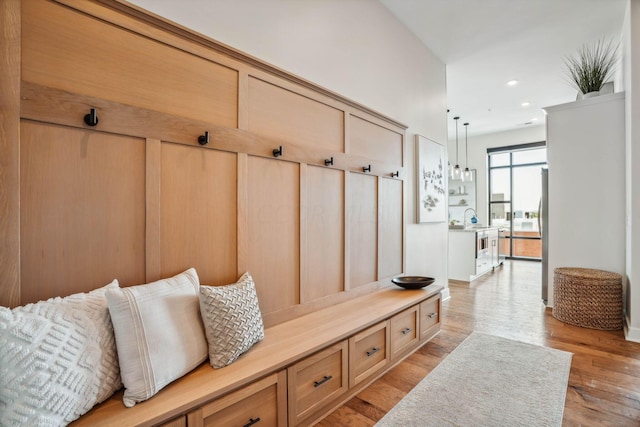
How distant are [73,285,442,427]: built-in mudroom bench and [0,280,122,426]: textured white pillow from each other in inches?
3.9

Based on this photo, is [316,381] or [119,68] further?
[316,381]

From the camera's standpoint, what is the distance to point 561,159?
3.67 m

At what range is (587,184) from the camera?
3512mm

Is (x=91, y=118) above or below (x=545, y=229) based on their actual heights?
above

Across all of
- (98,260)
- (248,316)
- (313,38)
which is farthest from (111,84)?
(313,38)

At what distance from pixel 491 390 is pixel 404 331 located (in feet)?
2.19

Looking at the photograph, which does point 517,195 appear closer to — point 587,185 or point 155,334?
point 587,185

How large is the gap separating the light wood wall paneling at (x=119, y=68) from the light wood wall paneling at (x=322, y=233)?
0.76 metres

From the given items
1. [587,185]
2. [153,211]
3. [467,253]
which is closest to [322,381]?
[153,211]

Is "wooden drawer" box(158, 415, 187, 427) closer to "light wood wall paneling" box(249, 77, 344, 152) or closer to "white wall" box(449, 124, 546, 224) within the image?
"light wood wall paneling" box(249, 77, 344, 152)

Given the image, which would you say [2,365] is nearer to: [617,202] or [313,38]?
[313,38]

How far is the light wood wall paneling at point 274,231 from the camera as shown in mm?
1933

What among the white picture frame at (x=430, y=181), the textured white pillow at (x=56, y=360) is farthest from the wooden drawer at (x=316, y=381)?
the white picture frame at (x=430, y=181)

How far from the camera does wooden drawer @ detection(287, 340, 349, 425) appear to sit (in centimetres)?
156
